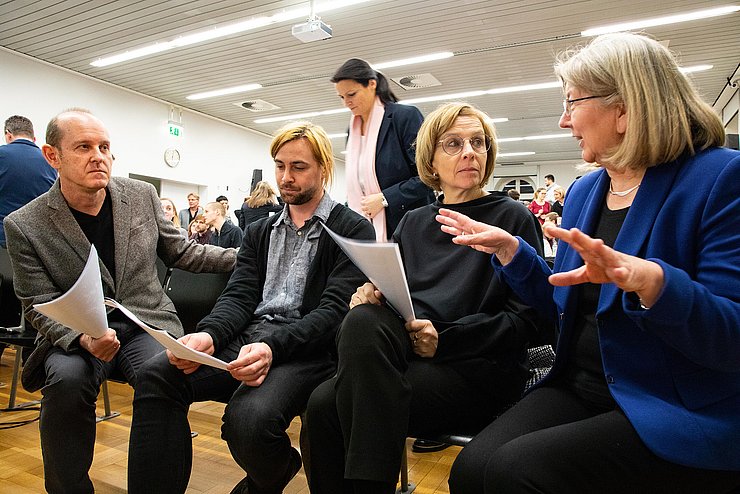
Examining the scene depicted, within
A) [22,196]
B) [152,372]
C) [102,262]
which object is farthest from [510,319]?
[22,196]

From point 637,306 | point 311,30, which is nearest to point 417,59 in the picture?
point 311,30

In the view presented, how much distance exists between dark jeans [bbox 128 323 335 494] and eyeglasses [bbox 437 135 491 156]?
78 centimetres

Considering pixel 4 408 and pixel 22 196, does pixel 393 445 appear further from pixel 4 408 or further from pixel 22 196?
pixel 22 196

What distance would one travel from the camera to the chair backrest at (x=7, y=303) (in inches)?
108

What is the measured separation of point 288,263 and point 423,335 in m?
0.67

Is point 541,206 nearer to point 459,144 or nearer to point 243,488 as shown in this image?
point 459,144

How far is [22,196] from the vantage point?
374cm

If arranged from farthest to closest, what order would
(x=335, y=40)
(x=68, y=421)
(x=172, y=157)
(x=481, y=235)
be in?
(x=172, y=157)
(x=335, y=40)
(x=68, y=421)
(x=481, y=235)

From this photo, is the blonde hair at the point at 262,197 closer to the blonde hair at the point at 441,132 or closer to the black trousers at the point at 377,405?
the blonde hair at the point at 441,132

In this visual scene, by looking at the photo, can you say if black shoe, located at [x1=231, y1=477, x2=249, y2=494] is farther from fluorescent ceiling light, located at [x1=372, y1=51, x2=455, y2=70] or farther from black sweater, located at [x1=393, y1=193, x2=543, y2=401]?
fluorescent ceiling light, located at [x1=372, y1=51, x2=455, y2=70]

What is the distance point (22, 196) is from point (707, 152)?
13.8ft

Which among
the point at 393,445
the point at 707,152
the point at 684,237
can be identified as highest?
the point at 707,152

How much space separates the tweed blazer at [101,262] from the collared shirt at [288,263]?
0.39 meters

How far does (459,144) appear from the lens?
161 cm
